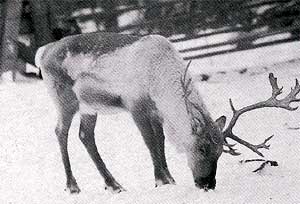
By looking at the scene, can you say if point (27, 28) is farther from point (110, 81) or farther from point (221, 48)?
point (110, 81)

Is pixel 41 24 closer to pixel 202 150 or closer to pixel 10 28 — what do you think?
pixel 10 28

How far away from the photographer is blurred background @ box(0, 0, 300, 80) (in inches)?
328

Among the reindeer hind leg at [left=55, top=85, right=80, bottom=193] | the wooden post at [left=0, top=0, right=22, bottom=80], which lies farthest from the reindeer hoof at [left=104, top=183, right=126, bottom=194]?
the wooden post at [left=0, top=0, right=22, bottom=80]

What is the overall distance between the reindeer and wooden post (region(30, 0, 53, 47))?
2.77 metres

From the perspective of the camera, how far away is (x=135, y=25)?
28.7 ft

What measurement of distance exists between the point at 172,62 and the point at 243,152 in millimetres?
1267

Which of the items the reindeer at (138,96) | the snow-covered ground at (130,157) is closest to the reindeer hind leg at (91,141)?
the reindeer at (138,96)

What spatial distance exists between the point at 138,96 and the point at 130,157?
1.04 metres

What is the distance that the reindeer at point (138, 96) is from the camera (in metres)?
4.69

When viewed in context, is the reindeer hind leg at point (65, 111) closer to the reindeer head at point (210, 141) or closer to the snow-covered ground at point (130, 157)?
the snow-covered ground at point (130, 157)

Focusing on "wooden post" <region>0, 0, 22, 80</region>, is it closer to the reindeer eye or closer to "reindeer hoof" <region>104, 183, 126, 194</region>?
"reindeer hoof" <region>104, 183, 126, 194</region>

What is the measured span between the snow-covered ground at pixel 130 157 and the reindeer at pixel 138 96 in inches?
8.1

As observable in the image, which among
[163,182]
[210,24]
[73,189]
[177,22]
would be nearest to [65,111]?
[73,189]

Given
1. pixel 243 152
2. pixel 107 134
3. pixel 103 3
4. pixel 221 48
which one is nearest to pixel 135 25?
pixel 103 3
